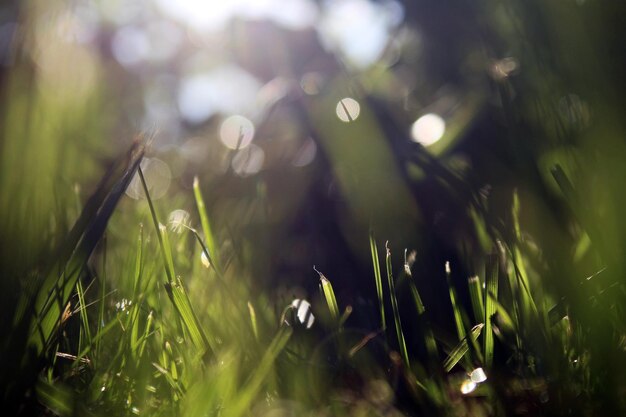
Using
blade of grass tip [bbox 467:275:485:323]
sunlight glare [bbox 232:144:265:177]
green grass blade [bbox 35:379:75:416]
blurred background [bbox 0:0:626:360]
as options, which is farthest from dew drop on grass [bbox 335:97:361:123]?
green grass blade [bbox 35:379:75:416]

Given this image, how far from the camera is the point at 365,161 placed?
0.90m

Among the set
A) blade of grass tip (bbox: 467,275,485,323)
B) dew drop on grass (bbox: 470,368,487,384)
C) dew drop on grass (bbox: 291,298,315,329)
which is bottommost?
dew drop on grass (bbox: 291,298,315,329)

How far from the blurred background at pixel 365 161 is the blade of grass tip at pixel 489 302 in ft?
0.11

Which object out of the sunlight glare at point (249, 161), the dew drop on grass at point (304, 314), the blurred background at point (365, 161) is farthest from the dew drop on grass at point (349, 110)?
the dew drop on grass at point (304, 314)

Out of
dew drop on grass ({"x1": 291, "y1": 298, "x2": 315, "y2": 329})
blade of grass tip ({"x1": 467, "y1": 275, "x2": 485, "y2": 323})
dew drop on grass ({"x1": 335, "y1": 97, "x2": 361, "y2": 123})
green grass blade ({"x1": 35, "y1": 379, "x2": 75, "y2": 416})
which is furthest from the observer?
dew drop on grass ({"x1": 335, "y1": 97, "x2": 361, "y2": 123})

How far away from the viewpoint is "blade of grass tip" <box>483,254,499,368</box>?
427 millimetres

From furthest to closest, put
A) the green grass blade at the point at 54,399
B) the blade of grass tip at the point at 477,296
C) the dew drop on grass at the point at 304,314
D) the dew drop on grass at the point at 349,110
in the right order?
1. the dew drop on grass at the point at 349,110
2. the dew drop on grass at the point at 304,314
3. the blade of grass tip at the point at 477,296
4. the green grass blade at the point at 54,399

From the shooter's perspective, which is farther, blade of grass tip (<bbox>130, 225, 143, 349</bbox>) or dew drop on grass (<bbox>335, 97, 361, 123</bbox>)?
dew drop on grass (<bbox>335, 97, 361, 123</bbox>)

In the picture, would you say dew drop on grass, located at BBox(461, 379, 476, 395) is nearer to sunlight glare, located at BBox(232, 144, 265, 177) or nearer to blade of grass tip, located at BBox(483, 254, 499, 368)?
blade of grass tip, located at BBox(483, 254, 499, 368)

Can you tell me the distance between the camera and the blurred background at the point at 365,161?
44 cm

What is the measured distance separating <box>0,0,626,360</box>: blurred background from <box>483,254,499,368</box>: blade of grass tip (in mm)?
32

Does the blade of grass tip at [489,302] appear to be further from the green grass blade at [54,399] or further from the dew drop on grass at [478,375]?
the green grass blade at [54,399]

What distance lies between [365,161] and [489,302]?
481mm

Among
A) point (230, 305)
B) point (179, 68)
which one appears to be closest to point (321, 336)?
point (230, 305)
